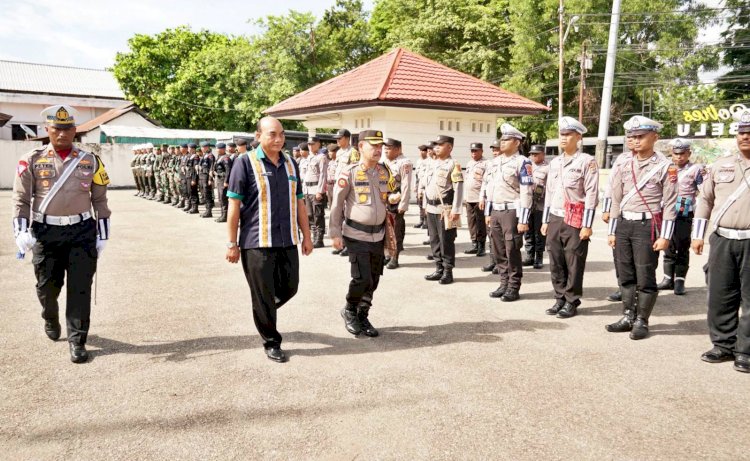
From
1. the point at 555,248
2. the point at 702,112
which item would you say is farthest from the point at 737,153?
the point at 702,112

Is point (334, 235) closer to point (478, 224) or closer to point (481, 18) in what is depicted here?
point (478, 224)

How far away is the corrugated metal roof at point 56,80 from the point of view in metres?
44.7

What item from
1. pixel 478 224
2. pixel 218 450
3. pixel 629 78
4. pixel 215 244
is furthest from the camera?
pixel 629 78

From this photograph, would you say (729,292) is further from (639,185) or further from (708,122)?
(708,122)

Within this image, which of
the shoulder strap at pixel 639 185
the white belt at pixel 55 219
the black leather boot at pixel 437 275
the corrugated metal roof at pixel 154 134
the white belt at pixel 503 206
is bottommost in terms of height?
the black leather boot at pixel 437 275

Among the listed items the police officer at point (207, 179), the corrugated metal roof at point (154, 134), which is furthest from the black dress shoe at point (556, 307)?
the corrugated metal roof at point (154, 134)

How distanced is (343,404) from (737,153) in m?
4.03

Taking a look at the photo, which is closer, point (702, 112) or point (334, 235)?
point (334, 235)

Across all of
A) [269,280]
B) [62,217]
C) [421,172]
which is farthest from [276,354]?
[421,172]

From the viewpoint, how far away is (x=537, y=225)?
31.8 feet

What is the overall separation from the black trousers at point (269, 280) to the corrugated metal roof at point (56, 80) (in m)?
46.6

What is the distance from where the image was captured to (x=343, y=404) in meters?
3.94

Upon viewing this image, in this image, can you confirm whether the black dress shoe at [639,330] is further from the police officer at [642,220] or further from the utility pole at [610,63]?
the utility pole at [610,63]

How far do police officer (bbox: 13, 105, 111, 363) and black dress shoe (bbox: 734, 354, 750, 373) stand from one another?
5505 mm
